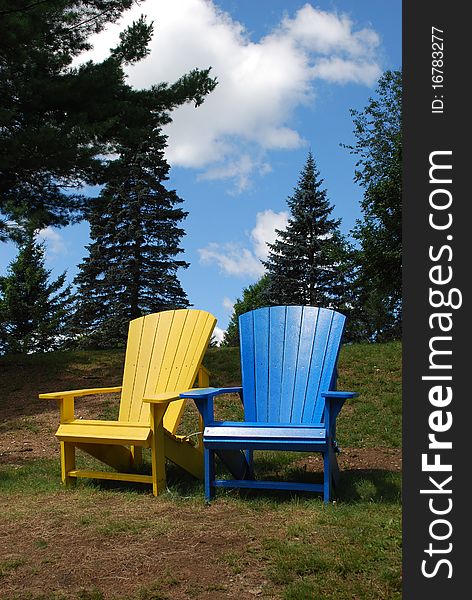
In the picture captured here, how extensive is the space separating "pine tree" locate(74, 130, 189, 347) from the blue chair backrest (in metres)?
16.4

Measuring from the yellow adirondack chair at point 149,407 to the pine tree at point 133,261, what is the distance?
52.3ft

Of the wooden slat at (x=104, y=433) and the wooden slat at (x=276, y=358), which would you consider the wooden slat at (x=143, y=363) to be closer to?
the wooden slat at (x=104, y=433)

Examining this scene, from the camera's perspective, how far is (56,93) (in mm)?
10500

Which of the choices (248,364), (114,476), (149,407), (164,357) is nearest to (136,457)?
(149,407)

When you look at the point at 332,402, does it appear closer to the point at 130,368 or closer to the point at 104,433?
the point at 104,433

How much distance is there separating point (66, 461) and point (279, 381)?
4.93 ft

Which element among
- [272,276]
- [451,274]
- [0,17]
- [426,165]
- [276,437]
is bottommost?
[276,437]

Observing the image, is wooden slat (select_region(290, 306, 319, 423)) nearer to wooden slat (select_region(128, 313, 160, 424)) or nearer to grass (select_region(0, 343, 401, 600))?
grass (select_region(0, 343, 401, 600))

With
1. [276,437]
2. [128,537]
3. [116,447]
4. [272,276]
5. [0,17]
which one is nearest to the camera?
[128,537]

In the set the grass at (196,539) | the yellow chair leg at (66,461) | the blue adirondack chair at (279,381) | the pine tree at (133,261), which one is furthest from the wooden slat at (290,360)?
the pine tree at (133,261)

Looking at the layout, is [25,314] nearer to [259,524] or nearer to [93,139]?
[93,139]

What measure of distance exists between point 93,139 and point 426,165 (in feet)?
27.5

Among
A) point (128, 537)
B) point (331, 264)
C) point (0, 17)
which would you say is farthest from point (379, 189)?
point (128, 537)

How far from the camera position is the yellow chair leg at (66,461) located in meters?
4.41
